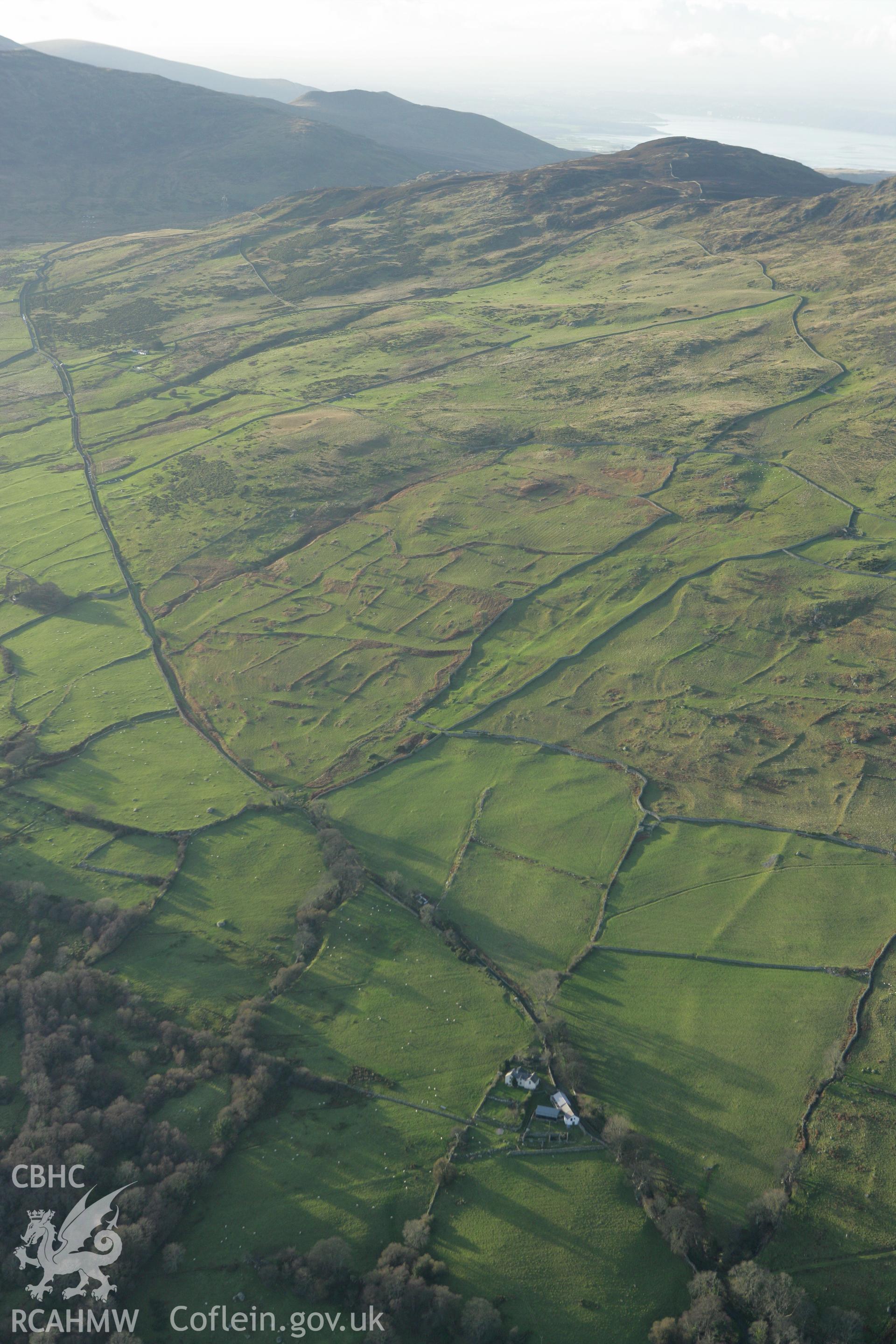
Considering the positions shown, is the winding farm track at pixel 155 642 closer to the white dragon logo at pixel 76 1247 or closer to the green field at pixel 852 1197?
the white dragon logo at pixel 76 1247

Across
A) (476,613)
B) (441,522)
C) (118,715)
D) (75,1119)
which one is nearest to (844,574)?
(476,613)

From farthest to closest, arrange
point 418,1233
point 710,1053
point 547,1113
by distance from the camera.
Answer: point 710,1053 < point 547,1113 < point 418,1233

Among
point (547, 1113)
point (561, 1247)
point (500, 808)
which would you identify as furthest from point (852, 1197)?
point (500, 808)

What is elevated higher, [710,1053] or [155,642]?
[155,642]

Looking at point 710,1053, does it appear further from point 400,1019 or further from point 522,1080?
point 400,1019

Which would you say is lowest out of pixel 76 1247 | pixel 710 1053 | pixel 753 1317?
pixel 76 1247

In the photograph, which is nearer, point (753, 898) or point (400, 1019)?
point (400, 1019)
